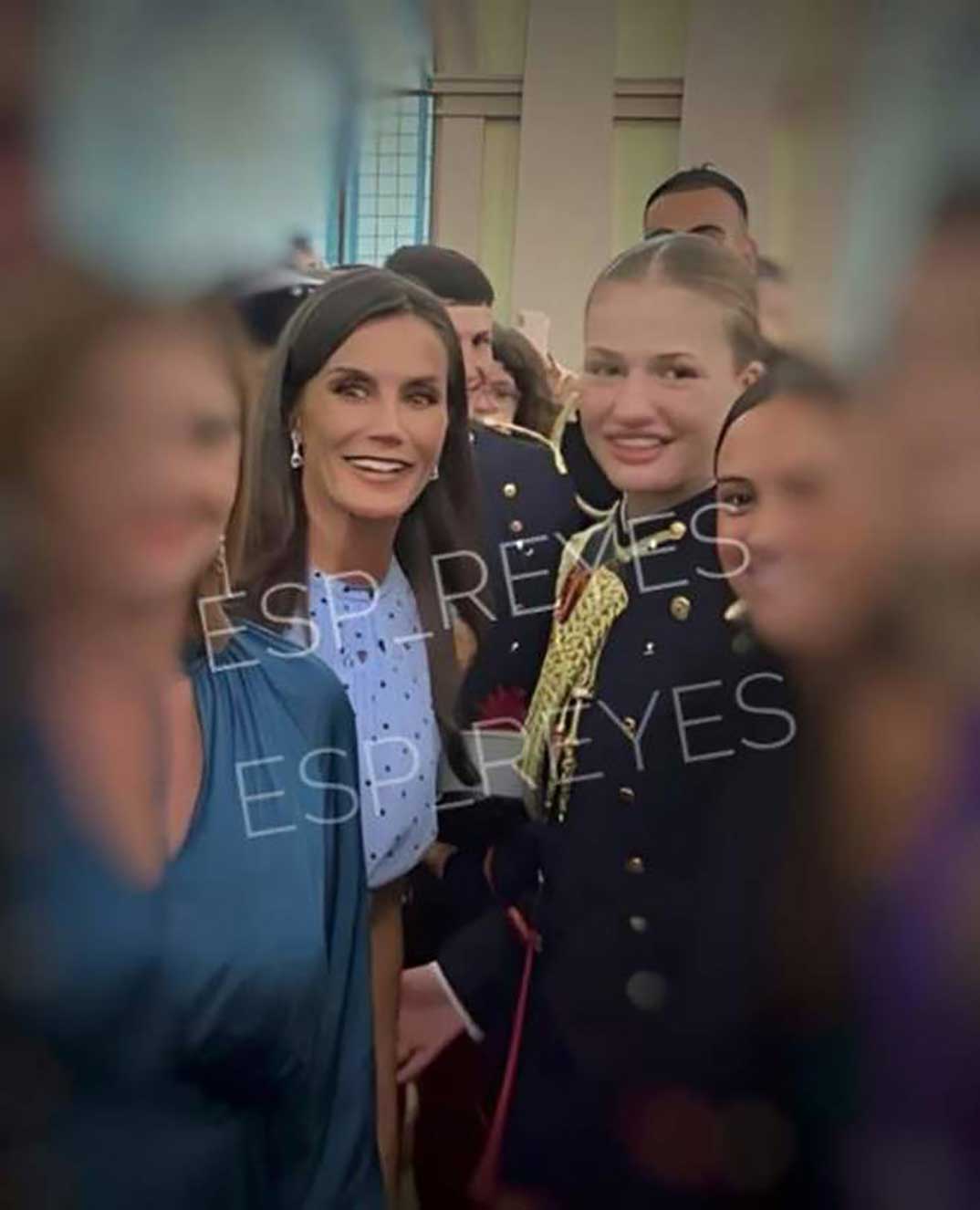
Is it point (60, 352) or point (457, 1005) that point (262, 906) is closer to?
point (457, 1005)

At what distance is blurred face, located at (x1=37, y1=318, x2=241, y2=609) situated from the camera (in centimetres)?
79

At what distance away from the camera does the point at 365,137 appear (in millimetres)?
799

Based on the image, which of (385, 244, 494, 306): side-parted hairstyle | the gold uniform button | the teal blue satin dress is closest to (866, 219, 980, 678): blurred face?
the gold uniform button

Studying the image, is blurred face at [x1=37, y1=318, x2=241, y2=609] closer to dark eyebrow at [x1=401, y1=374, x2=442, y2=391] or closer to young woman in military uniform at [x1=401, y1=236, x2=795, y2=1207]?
dark eyebrow at [x1=401, y1=374, x2=442, y2=391]

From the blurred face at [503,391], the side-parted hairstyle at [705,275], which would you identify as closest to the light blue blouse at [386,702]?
the blurred face at [503,391]

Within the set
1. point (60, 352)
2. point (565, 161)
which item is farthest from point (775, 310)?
point (60, 352)

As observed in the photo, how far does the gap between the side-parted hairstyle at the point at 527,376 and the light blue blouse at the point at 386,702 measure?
11 centimetres

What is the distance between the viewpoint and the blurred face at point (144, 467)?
0.79m

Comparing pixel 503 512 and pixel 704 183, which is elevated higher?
pixel 704 183

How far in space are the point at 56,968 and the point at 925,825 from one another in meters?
0.48

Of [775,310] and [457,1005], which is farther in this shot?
[457,1005]

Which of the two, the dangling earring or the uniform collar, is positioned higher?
the uniform collar

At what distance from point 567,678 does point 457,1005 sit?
21 cm

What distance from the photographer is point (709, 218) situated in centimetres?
77
